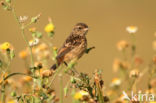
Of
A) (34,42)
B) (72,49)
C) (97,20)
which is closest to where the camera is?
(34,42)

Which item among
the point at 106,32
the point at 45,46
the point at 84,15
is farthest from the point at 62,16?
the point at 45,46

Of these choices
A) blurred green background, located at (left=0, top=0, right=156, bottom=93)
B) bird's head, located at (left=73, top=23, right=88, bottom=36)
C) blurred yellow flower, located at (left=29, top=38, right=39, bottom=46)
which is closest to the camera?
blurred yellow flower, located at (left=29, top=38, right=39, bottom=46)

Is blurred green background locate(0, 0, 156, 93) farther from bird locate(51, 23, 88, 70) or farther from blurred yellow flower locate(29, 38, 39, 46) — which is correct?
blurred yellow flower locate(29, 38, 39, 46)

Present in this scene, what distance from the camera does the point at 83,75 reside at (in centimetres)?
308

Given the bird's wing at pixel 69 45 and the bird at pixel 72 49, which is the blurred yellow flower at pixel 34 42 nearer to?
the bird at pixel 72 49

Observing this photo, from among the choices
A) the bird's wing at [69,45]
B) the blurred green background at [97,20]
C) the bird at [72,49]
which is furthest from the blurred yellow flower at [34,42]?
the blurred green background at [97,20]

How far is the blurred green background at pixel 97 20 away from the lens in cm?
1283

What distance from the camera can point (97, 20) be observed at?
14.9m

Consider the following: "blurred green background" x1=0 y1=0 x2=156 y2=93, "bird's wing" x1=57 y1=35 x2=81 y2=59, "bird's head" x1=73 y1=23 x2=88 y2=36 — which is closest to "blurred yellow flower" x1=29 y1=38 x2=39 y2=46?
"bird's wing" x1=57 y1=35 x2=81 y2=59

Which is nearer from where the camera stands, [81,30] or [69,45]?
[69,45]

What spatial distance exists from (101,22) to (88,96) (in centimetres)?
1214

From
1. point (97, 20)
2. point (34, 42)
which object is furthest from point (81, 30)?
point (97, 20)

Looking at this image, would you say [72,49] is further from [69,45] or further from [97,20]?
[97,20]

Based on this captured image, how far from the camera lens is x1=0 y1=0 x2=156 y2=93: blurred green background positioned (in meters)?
12.8
